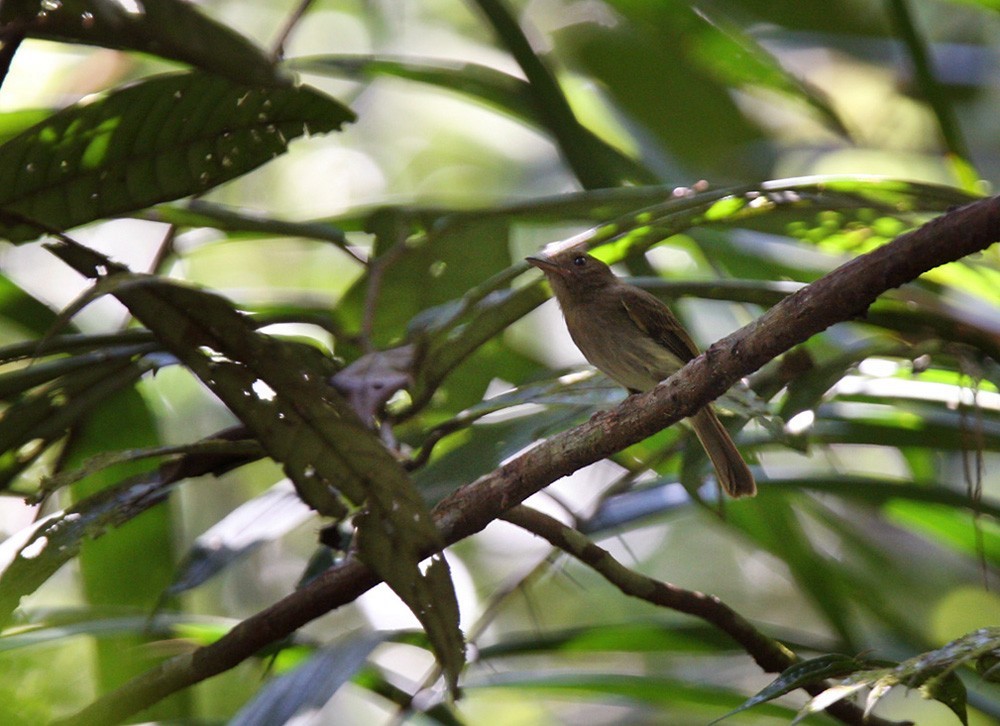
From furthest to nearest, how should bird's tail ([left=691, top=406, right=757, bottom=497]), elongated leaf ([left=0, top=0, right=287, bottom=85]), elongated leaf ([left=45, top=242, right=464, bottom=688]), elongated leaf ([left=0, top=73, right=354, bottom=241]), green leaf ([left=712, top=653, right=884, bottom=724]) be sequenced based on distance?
1. bird's tail ([left=691, top=406, right=757, bottom=497])
2. elongated leaf ([left=0, top=73, right=354, bottom=241])
3. elongated leaf ([left=45, top=242, right=464, bottom=688])
4. green leaf ([left=712, top=653, right=884, bottom=724])
5. elongated leaf ([left=0, top=0, right=287, bottom=85])

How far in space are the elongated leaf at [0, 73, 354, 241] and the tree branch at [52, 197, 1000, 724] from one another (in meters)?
0.84

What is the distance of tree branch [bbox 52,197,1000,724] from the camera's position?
139 centimetres

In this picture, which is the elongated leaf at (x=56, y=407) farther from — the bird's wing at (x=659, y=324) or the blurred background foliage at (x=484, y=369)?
the bird's wing at (x=659, y=324)

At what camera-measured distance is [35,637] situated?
7.25 ft

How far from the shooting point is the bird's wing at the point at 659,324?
3.15 meters

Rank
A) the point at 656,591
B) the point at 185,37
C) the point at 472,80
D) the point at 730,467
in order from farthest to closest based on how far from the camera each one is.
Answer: the point at 472,80
the point at 730,467
the point at 656,591
the point at 185,37

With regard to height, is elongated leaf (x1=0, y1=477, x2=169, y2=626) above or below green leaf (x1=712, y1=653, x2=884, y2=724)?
above

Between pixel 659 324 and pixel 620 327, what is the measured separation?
13 centimetres

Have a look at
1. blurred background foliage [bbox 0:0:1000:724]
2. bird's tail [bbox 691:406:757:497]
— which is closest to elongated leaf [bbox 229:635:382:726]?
blurred background foliage [bbox 0:0:1000:724]

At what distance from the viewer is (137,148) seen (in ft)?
6.70

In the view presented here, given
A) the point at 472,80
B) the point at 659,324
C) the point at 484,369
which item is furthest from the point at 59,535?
the point at 659,324

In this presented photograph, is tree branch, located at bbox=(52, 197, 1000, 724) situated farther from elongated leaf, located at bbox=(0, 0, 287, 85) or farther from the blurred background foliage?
elongated leaf, located at bbox=(0, 0, 287, 85)

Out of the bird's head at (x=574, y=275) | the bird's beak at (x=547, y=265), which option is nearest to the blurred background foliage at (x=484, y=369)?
the bird's beak at (x=547, y=265)

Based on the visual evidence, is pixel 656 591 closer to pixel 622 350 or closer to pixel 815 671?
pixel 815 671
